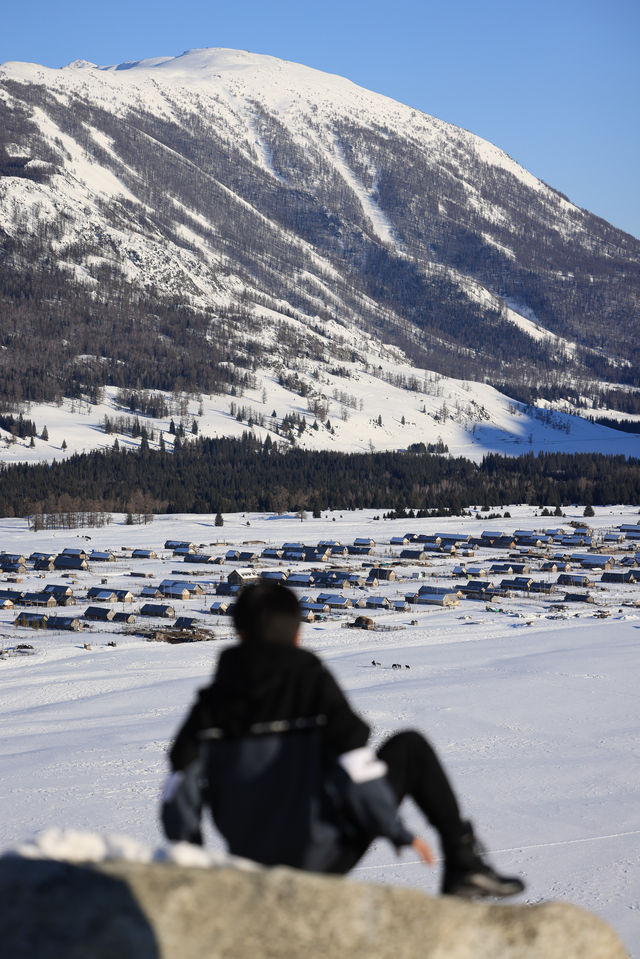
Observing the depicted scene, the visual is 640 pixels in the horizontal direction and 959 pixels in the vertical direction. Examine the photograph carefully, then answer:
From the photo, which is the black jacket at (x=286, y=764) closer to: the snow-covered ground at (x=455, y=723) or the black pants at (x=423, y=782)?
the black pants at (x=423, y=782)

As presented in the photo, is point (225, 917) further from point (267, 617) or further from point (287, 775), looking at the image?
point (267, 617)

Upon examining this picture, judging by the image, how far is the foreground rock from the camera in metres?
4.12

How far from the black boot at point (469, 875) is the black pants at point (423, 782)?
5 cm

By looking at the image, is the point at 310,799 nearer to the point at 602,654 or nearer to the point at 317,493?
the point at 602,654

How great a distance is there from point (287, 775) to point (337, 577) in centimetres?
9108

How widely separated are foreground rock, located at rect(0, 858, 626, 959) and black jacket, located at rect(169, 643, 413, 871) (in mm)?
548

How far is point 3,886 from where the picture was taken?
4.20m

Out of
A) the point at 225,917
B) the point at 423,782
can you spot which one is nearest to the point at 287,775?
the point at 423,782

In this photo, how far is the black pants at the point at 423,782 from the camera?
5.39 meters

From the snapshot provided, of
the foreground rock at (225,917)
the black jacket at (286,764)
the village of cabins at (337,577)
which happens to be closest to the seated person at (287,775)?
the black jacket at (286,764)

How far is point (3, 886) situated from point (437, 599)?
82.0 m

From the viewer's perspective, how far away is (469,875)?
5.38 m

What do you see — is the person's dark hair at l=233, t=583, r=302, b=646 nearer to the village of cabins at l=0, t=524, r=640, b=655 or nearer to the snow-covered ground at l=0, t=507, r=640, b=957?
the snow-covered ground at l=0, t=507, r=640, b=957

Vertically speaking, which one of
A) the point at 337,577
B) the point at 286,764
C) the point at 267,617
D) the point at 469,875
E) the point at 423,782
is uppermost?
the point at 267,617
